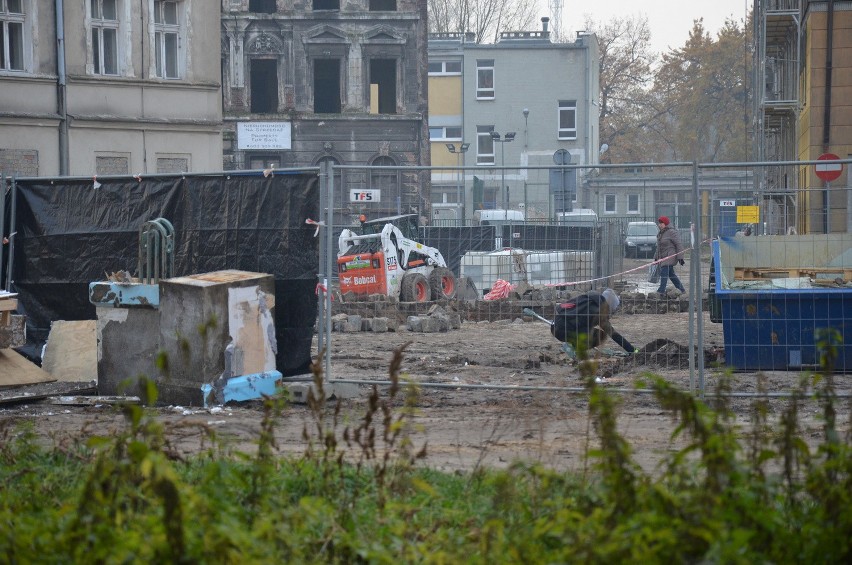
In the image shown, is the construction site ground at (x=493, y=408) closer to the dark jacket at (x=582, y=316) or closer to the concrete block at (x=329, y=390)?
the concrete block at (x=329, y=390)

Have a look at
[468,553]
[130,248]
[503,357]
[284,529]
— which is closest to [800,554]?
[468,553]

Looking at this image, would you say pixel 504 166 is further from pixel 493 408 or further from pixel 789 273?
pixel 493 408

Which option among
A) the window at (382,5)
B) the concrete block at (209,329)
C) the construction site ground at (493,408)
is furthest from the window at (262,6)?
the concrete block at (209,329)

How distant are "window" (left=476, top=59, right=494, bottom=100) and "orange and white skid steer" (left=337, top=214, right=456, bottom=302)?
39459 millimetres

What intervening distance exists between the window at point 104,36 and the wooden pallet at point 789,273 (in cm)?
1955

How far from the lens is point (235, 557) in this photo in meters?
3.79

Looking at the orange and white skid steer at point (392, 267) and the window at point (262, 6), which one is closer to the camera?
the orange and white skid steer at point (392, 267)

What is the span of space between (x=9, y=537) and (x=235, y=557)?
967 mm

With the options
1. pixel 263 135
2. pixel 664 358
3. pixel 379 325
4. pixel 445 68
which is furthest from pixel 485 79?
pixel 664 358

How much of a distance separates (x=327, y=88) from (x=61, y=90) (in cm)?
2430

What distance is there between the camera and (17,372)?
34.7 ft

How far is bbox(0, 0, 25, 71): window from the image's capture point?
25031 millimetres

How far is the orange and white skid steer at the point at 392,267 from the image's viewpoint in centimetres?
2248

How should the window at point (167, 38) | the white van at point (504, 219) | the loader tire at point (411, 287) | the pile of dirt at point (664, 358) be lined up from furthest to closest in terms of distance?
the window at point (167, 38) < the loader tire at point (411, 287) < the white van at point (504, 219) < the pile of dirt at point (664, 358)
